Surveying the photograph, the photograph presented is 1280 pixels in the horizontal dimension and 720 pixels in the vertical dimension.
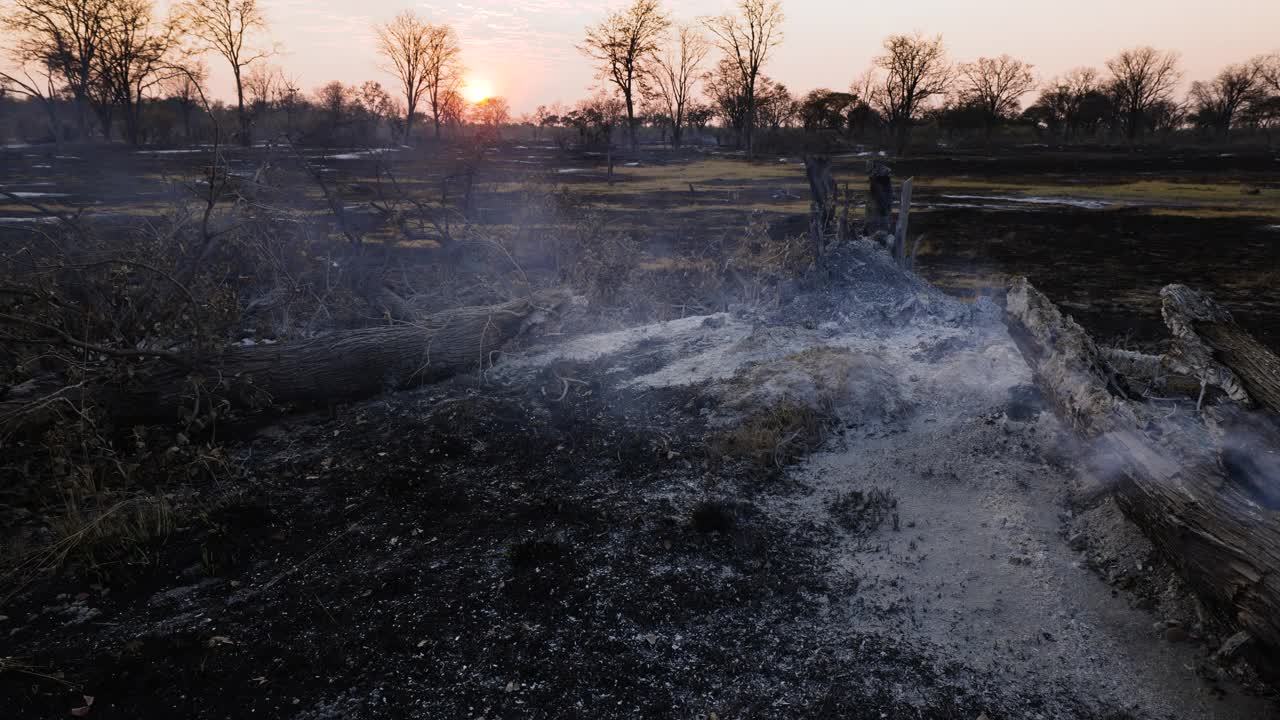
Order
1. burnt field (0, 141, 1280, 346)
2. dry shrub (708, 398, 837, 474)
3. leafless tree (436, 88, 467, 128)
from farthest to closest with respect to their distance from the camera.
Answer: leafless tree (436, 88, 467, 128)
burnt field (0, 141, 1280, 346)
dry shrub (708, 398, 837, 474)

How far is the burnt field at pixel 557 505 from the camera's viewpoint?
2.97 metres

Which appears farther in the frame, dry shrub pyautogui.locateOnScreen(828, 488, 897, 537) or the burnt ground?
dry shrub pyautogui.locateOnScreen(828, 488, 897, 537)

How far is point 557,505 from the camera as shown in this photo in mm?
4402

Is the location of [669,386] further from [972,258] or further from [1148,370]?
[972,258]

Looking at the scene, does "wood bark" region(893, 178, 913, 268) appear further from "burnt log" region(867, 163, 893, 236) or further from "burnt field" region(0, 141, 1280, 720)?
"burnt field" region(0, 141, 1280, 720)

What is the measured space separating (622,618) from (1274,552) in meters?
2.75

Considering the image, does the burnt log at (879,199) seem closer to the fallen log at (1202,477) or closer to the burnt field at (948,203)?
the burnt field at (948,203)

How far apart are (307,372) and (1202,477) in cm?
610

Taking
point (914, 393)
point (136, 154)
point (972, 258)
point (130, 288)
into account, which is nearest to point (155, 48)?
point (136, 154)

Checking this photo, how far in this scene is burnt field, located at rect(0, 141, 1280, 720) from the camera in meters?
2.97

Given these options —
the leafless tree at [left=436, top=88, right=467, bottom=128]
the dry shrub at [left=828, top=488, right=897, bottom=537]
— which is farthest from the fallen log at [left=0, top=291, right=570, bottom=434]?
the leafless tree at [left=436, top=88, right=467, bottom=128]

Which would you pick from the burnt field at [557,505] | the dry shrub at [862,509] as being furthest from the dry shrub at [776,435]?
the dry shrub at [862,509]

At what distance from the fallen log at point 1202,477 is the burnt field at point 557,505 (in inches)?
9.2

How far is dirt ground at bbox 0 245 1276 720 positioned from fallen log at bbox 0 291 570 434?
0.34 metres
